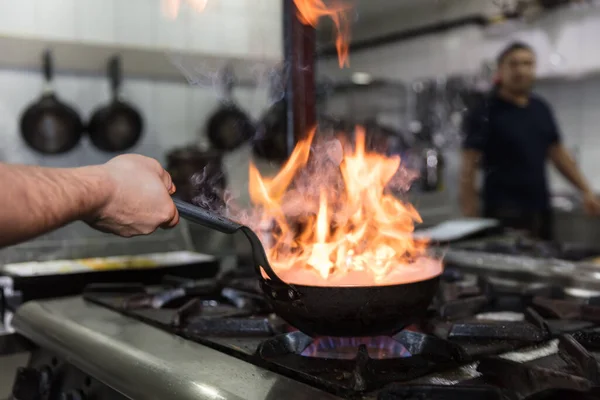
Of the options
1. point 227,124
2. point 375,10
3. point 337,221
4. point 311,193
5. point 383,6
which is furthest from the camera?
point 375,10

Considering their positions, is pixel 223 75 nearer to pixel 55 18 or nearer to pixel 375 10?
pixel 55 18

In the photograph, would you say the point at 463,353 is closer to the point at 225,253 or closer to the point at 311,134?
the point at 311,134

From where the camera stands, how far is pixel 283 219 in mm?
1220

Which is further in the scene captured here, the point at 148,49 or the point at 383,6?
the point at 383,6

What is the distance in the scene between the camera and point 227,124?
330 centimetres

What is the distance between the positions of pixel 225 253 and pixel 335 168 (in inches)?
20.1

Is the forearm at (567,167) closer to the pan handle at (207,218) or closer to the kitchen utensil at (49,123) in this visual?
the kitchen utensil at (49,123)

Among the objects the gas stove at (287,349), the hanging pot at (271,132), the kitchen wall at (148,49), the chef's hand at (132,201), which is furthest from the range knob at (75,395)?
the kitchen wall at (148,49)

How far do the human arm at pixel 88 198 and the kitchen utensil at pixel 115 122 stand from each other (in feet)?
7.48

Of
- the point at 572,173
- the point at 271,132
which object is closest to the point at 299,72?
the point at 271,132

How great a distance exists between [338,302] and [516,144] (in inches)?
94.8

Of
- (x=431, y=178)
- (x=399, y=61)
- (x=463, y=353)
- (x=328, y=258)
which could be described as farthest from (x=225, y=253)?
(x=399, y=61)

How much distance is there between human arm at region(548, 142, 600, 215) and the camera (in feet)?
9.07

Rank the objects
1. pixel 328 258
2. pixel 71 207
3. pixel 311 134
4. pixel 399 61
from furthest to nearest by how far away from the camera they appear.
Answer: pixel 399 61 → pixel 311 134 → pixel 328 258 → pixel 71 207
